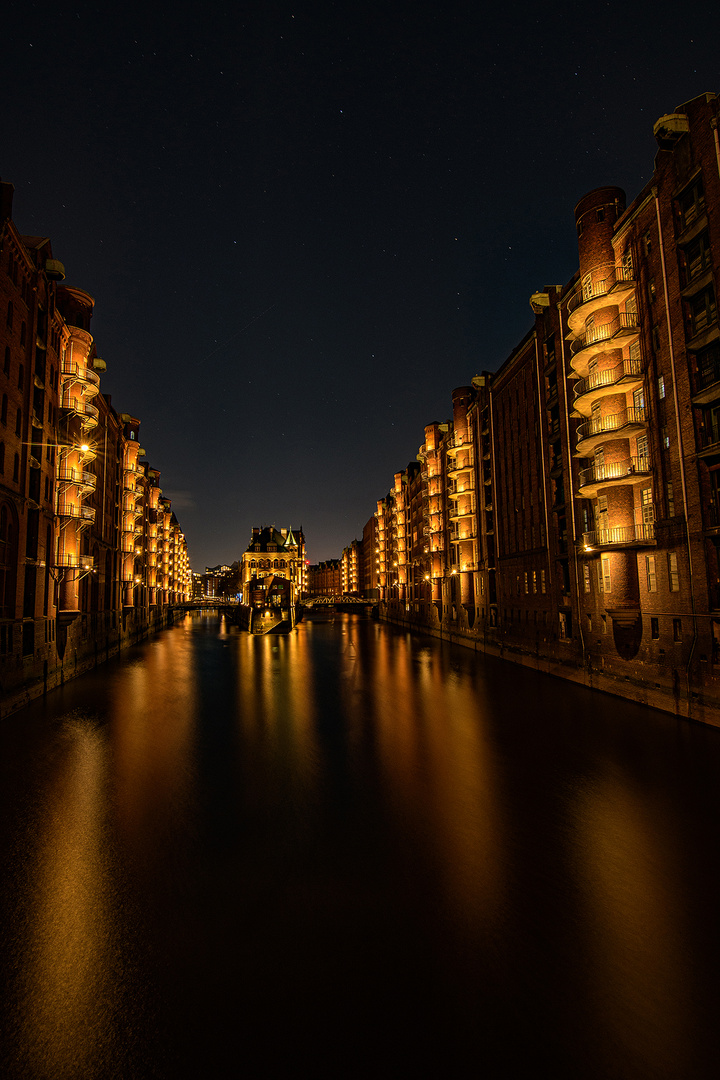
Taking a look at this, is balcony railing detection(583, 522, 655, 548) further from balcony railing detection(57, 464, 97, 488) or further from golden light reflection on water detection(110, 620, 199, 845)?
balcony railing detection(57, 464, 97, 488)

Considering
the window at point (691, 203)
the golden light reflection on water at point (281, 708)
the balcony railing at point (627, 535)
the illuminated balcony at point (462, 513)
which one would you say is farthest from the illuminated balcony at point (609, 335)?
the illuminated balcony at point (462, 513)

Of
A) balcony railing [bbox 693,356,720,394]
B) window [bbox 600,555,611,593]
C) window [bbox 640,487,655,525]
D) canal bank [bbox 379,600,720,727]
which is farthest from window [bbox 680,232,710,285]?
canal bank [bbox 379,600,720,727]

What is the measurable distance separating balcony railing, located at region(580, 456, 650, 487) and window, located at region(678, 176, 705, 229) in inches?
400

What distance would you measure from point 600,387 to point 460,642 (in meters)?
32.4

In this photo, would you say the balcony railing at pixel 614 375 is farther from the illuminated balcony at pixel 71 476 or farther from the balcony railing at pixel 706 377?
the illuminated balcony at pixel 71 476

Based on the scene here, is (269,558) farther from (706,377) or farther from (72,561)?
(706,377)

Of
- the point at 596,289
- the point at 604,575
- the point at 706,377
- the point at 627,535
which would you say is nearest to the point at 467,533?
the point at 604,575

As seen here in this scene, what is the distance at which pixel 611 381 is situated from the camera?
26828 mm

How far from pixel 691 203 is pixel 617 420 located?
945cm

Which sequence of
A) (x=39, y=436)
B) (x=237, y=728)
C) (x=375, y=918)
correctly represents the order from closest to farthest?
1. (x=375, y=918)
2. (x=237, y=728)
3. (x=39, y=436)

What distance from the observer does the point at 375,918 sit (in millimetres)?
8477

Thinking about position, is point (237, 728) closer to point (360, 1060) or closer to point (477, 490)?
point (360, 1060)

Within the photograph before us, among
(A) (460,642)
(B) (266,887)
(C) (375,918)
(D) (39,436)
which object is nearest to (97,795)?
(B) (266,887)

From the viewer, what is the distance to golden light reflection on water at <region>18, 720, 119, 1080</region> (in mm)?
6148
